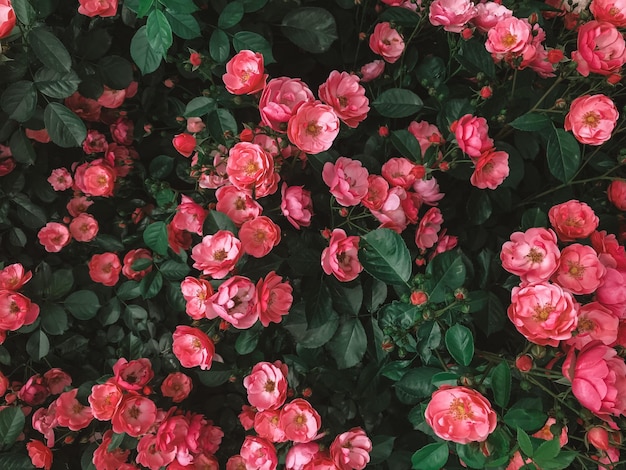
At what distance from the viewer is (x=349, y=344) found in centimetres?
101

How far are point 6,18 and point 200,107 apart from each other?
1.32 ft

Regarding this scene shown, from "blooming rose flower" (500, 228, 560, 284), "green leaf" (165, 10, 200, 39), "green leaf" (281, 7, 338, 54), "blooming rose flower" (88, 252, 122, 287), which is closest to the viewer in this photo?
"blooming rose flower" (500, 228, 560, 284)

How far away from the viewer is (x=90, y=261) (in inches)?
50.5

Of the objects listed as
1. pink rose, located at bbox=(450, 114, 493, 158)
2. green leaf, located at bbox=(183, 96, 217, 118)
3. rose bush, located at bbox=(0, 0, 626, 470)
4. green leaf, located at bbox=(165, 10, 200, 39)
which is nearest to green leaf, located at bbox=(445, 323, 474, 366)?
rose bush, located at bbox=(0, 0, 626, 470)

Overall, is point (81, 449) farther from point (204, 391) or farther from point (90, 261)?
point (90, 261)

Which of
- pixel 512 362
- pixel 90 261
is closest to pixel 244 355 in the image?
pixel 90 261

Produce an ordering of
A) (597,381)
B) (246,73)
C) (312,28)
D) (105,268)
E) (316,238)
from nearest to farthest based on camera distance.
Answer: (597,381) < (246,73) < (316,238) < (312,28) < (105,268)

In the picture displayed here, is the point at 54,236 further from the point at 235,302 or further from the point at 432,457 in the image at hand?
the point at 432,457

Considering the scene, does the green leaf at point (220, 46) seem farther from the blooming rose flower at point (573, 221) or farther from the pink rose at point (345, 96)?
the blooming rose flower at point (573, 221)

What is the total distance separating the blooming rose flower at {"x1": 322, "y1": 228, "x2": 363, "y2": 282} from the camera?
0.90 m

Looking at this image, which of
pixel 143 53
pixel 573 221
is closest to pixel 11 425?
pixel 143 53

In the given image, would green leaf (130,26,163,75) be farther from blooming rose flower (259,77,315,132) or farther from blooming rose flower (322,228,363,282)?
blooming rose flower (322,228,363,282)

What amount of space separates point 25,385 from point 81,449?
23 centimetres

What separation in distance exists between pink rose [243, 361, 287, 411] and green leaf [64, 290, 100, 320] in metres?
0.49
